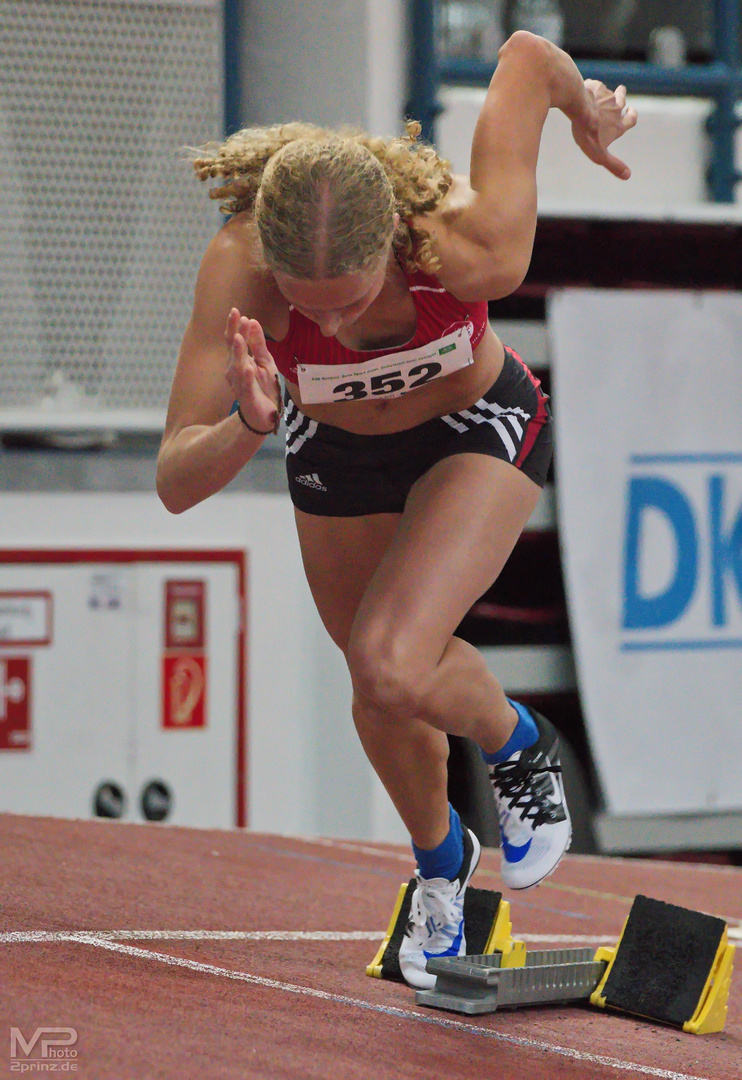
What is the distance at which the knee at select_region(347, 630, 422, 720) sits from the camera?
2480mm

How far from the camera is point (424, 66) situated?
594cm

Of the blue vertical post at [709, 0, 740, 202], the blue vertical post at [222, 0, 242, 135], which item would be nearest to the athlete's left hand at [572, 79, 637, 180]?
the blue vertical post at [222, 0, 242, 135]

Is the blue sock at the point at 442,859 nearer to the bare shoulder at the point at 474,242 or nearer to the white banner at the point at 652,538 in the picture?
the bare shoulder at the point at 474,242

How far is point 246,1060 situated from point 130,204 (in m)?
4.51

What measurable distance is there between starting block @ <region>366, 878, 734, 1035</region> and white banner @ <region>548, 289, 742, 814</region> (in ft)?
9.86

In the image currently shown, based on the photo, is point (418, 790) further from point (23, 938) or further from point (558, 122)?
point (558, 122)

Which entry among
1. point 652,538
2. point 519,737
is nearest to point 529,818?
point 519,737

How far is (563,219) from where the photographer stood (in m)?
6.16

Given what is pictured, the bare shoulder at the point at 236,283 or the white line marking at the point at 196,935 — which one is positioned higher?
the bare shoulder at the point at 236,283

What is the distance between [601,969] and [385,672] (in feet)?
2.96

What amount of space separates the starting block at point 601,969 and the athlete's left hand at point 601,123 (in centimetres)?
151

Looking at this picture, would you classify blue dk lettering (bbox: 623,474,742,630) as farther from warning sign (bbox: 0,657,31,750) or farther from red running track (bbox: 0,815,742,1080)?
warning sign (bbox: 0,657,31,750)

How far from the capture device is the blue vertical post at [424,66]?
5910 millimetres

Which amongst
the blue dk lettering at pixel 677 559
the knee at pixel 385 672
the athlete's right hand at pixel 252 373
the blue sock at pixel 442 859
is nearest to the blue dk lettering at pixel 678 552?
the blue dk lettering at pixel 677 559
